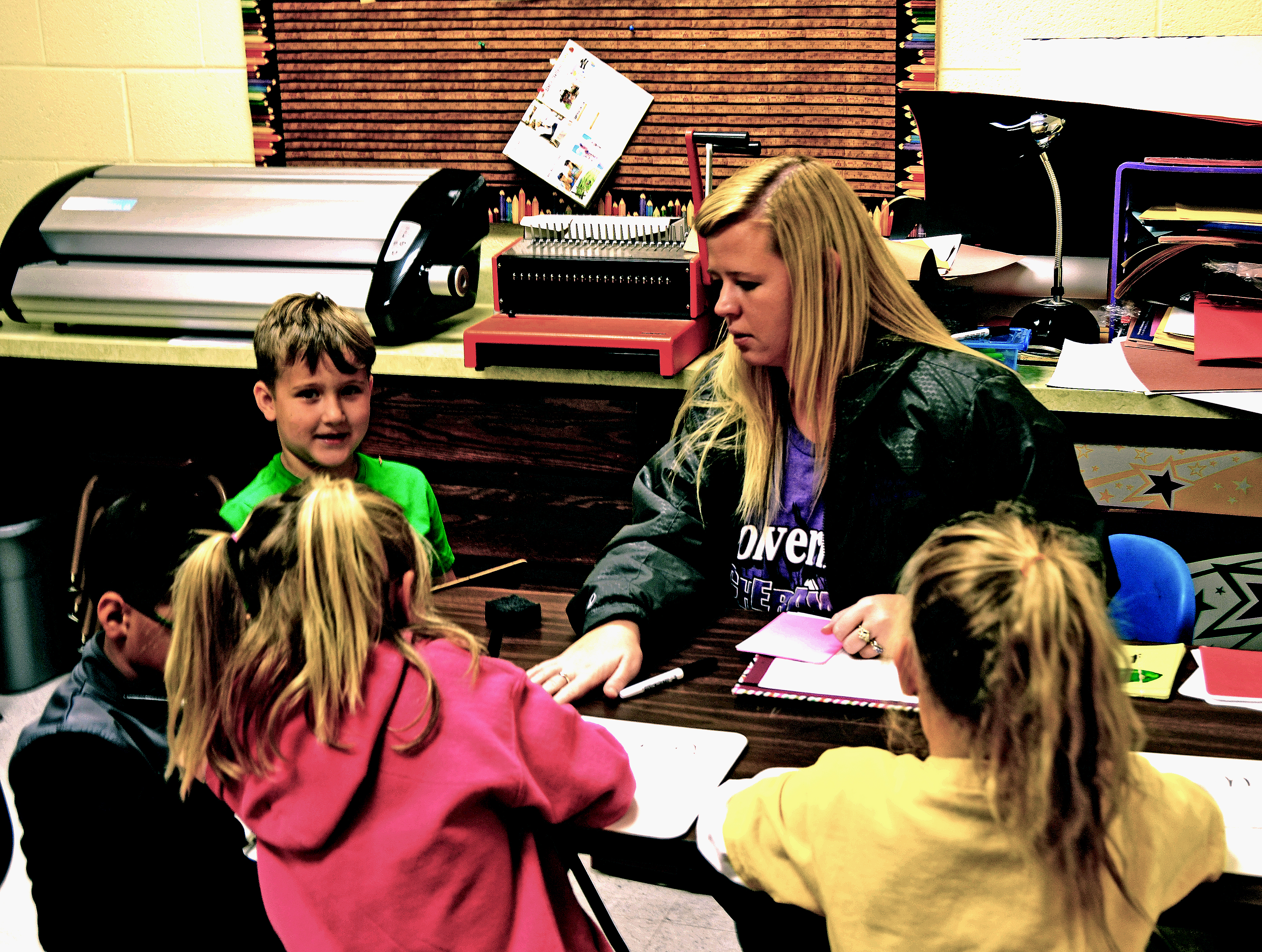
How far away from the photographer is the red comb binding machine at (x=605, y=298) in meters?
2.14

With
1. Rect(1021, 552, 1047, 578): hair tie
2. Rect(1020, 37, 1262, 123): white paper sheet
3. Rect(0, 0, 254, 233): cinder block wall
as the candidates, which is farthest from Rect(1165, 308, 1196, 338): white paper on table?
Rect(0, 0, 254, 233): cinder block wall

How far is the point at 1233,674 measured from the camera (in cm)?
124

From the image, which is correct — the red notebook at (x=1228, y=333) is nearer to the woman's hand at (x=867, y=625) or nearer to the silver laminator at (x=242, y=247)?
the woman's hand at (x=867, y=625)

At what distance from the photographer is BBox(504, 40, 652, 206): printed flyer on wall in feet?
8.70

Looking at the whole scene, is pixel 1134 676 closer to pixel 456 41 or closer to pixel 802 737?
pixel 802 737

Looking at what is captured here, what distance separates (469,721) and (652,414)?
4.37ft

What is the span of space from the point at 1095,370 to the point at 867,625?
96 centimetres

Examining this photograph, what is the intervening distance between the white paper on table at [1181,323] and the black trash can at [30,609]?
99.1 inches

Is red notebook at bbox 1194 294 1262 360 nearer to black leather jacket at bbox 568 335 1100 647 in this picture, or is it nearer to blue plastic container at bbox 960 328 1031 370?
blue plastic container at bbox 960 328 1031 370

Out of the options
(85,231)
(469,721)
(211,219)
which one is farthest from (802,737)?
(85,231)

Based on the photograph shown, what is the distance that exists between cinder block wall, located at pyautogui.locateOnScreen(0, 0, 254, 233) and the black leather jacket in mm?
2003

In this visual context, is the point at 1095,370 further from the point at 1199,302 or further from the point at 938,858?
the point at 938,858

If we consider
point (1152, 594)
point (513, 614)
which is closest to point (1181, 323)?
point (1152, 594)

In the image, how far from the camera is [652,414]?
2246mm
